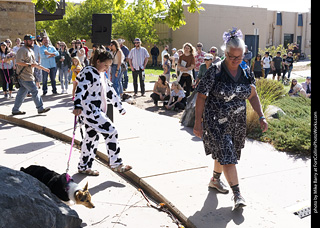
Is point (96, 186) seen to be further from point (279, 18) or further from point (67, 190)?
point (279, 18)

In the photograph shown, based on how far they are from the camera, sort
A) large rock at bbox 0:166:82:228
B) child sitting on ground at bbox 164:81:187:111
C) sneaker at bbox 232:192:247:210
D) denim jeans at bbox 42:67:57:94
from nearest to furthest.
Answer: large rock at bbox 0:166:82:228 < sneaker at bbox 232:192:247:210 < child sitting on ground at bbox 164:81:187:111 < denim jeans at bbox 42:67:57:94

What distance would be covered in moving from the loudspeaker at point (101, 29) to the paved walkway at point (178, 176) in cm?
188

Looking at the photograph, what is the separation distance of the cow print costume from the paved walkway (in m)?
0.39

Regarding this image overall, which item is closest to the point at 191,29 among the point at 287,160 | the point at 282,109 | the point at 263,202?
the point at 282,109

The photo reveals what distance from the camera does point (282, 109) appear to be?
32.8ft

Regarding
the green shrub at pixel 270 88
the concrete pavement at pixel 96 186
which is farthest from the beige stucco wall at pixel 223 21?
the concrete pavement at pixel 96 186

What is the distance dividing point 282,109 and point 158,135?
367 cm

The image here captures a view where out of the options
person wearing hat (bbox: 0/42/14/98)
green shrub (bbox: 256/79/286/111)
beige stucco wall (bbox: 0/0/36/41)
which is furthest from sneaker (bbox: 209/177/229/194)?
beige stucco wall (bbox: 0/0/36/41)

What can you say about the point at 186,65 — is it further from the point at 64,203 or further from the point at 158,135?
the point at 64,203

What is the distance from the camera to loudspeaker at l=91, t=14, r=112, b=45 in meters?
8.77

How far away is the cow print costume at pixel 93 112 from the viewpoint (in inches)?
210

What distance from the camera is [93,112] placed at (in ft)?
17.6

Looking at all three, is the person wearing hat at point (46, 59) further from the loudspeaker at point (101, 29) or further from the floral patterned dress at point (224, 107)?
the floral patterned dress at point (224, 107)

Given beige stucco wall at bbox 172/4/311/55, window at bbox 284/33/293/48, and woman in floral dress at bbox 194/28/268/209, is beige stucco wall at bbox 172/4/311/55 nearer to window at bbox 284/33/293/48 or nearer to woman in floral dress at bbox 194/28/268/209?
window at bbox 284/33/293/48
